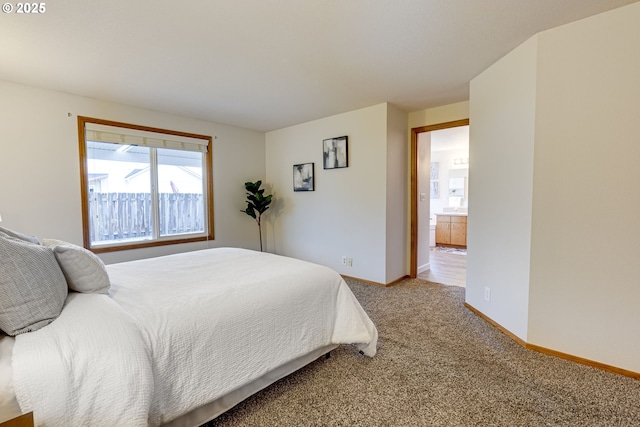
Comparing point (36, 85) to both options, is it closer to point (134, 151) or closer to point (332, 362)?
point (134, 151)

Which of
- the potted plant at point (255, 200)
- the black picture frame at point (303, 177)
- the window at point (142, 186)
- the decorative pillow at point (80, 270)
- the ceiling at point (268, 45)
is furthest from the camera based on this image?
the potted plant at point (255, 200)

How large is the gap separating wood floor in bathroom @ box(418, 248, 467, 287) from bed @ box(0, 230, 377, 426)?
2343 mm

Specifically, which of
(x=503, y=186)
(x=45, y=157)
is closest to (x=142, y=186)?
(x=45, y=157)

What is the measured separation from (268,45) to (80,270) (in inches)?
76.0

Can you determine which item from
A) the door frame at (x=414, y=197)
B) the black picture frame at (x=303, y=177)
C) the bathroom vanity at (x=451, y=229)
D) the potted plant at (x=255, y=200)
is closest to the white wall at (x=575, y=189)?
the door frame at (x=414, y=197)

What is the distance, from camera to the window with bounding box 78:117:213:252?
3.32m

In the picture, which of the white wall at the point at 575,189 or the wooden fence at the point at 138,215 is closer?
the white wall at the point at 575,189

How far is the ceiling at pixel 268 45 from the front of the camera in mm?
1769

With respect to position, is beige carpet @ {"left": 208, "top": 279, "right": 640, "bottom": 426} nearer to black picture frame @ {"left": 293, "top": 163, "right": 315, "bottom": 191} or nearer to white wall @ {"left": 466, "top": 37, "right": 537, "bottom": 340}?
white wall @ {"left": 466, "top": 37, "right": 537, "bottom": 340}

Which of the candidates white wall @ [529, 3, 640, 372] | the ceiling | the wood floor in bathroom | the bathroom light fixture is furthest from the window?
the bathroom light fixture

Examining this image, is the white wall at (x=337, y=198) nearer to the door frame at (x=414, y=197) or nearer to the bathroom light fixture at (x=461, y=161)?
the door frame at (x=414, y=197)

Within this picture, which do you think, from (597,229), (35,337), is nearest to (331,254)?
(597,229)

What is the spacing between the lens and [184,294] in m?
1.52

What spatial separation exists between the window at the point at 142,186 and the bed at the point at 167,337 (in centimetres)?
169
